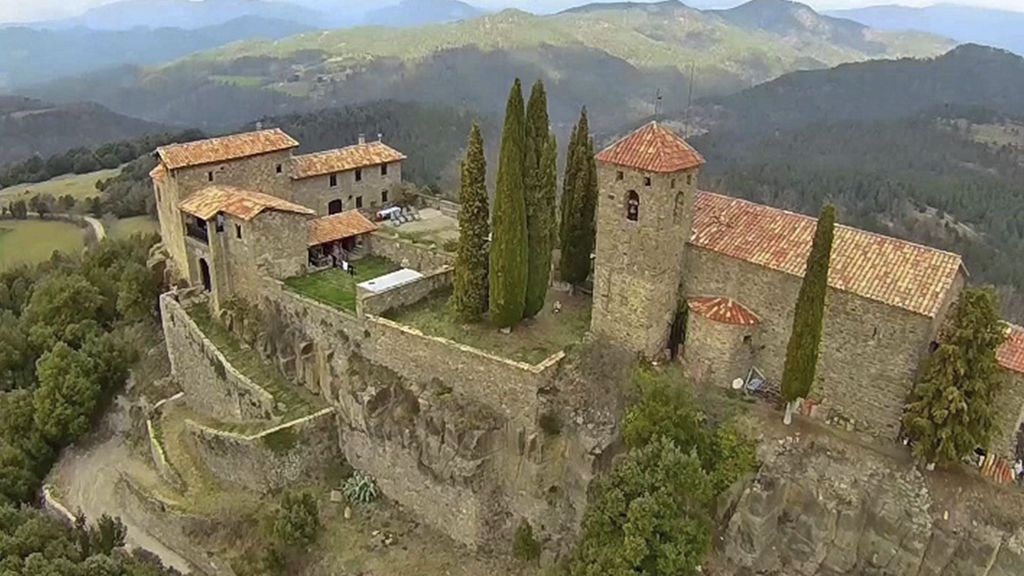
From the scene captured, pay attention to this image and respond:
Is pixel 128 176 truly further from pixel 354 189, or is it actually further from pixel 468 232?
pixel 468 232

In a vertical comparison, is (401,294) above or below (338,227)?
below

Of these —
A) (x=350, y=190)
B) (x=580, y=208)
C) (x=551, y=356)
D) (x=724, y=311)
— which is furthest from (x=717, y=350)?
(x=350, y=190)

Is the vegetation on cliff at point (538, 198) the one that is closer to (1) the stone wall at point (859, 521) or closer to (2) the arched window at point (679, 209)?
(2) the arched window at point (679, 209)

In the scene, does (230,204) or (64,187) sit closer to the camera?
(230,204)

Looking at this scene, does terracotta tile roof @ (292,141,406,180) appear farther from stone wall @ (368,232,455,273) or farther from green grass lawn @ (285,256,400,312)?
green grass lawn @ (285,256,400,312)

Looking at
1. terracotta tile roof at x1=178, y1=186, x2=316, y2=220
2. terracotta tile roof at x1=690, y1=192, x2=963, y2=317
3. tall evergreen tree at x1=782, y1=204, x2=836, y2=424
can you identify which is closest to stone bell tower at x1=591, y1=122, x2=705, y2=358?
terracotta tile roof at x1=690, y1=192, x2=963, y2=317

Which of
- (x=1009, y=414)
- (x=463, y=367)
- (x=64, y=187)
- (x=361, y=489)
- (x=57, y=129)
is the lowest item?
(x=57, y=129)

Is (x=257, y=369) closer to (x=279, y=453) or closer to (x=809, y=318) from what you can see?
(x=279, y=453)

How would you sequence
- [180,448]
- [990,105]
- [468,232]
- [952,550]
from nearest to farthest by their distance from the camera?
[952,550], [468,232], [180,448], [990,105]

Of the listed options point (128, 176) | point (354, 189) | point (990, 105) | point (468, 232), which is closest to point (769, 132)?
point (990, 105)
